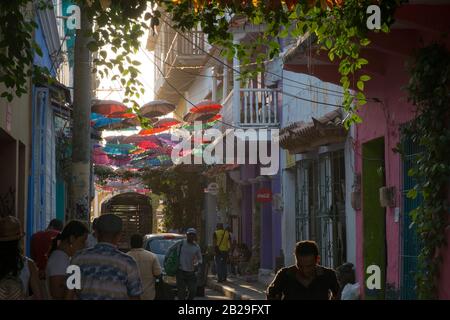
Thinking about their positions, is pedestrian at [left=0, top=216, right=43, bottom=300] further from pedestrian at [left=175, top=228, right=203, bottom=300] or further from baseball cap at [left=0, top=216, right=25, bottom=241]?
pedestrian at [left=175, top=228, right=203, bottom=300]

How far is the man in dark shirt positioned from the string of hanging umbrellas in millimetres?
→ 18296

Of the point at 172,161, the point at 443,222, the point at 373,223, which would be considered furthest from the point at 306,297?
the point at 172,161

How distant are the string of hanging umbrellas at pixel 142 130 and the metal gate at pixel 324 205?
20.2ft

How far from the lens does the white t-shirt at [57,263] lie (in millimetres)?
8219

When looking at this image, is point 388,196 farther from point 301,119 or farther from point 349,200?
point 301,119

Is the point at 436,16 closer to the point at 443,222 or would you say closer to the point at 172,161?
the point at 443,222

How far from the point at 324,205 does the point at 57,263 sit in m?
12.2

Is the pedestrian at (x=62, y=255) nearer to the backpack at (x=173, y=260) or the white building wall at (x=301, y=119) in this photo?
the white building wall at (x=301, y=119)

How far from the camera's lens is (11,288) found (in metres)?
7.43

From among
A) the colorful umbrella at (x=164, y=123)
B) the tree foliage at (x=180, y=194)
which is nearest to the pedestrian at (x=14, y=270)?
the colorful umbrella at (x=164, y=123)

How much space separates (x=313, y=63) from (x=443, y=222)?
488 centimetres

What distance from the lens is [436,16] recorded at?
11555 mm
